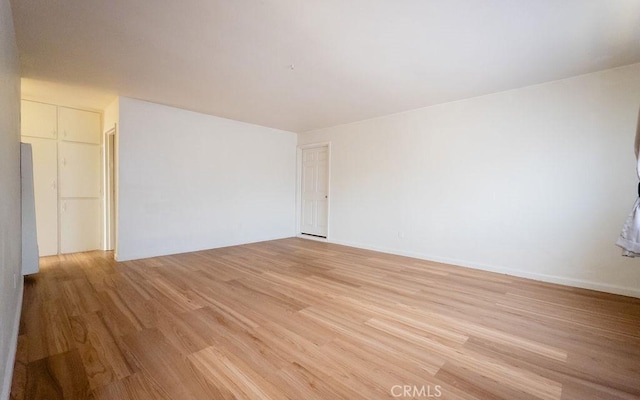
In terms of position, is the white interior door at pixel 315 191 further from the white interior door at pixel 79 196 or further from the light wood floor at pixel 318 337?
the white interior door at pixel 79 196

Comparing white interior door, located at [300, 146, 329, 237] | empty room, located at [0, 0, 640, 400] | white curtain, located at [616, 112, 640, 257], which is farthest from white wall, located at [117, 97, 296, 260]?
white curtain, located at [616, 112, 640, 257]

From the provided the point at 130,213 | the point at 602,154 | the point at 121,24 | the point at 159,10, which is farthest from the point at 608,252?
the point at 130,213

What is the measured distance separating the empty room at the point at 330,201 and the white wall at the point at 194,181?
0.04 m

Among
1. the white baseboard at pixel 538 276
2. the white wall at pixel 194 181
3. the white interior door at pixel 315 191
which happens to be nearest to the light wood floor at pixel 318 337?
the white baseboard at pixel 538 276

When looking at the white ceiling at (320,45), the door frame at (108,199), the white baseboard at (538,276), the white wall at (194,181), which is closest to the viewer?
the white ceiling at (320,45)

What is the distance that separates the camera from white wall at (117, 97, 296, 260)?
4059 millimetres

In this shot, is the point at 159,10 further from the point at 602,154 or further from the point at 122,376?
the point at 602,154

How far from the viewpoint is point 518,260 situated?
11.5 feet

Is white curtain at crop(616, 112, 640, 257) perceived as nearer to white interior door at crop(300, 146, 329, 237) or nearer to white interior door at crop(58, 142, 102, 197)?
white interior door at crop(300, 146, 329, 237)

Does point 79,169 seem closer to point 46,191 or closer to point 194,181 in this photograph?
point 46,191

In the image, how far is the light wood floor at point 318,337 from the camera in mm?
1475

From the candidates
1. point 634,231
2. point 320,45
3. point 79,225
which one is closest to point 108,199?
point 79,225

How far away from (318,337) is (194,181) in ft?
12.6

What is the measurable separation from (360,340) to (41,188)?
542cm
